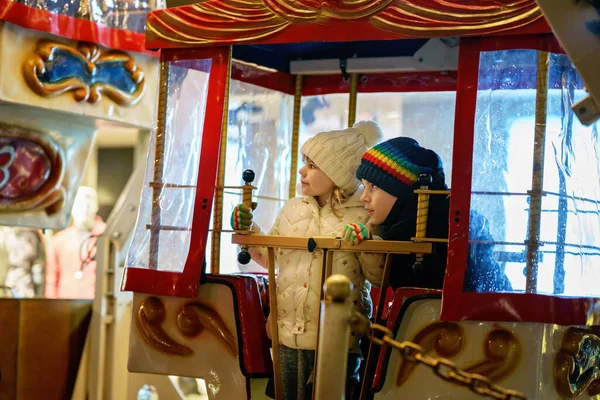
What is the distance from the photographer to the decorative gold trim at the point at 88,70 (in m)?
5.64

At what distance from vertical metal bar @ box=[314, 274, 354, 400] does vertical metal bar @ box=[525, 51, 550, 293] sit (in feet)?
3.26

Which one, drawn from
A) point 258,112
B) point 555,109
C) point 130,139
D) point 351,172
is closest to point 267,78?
point 258,112

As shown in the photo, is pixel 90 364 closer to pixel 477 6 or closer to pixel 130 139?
pixel 130 139

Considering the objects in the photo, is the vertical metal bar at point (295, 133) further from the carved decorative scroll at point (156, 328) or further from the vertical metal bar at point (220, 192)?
the carved decorative scroll at point (156, 328)

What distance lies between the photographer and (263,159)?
16.8ft

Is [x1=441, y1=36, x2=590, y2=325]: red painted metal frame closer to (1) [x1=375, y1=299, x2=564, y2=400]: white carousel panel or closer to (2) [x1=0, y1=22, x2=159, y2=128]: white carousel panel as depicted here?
(1) [x1=375, y1=299, x2=564, y2=400]: white carousel panel

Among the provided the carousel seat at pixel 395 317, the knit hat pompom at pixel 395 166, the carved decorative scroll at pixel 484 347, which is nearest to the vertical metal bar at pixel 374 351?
the carousel seat at pixel 395 317

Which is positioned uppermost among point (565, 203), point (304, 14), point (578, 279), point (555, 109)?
point (304, 14)

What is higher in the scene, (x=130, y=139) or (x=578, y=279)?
(x=130, y=139)

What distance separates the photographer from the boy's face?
401cm

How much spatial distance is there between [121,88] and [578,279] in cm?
337

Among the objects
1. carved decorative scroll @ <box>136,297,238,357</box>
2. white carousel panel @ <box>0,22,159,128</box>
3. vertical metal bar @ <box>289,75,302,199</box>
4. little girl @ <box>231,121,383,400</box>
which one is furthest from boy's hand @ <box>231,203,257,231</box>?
white carousel panel @ <box>0,22,159,128</box>

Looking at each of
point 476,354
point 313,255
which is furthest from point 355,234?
point 476,354

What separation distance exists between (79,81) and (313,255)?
2513mm
